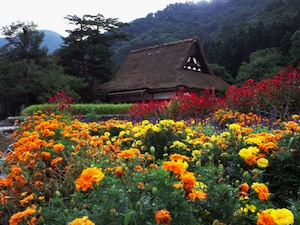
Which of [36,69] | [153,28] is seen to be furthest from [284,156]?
[153,28]

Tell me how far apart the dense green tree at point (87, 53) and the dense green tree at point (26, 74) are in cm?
240

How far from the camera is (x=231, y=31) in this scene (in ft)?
106

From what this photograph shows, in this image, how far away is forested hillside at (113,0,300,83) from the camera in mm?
24384

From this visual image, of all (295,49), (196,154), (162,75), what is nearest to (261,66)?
(295,49)

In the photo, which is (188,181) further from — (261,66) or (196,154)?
(261,66)

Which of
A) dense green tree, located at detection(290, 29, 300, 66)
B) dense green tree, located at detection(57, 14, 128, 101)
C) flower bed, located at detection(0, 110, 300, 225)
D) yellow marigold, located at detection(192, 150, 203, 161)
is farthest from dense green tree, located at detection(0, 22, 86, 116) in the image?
yellow marigold, located at detection(192, 150, 203, 161)

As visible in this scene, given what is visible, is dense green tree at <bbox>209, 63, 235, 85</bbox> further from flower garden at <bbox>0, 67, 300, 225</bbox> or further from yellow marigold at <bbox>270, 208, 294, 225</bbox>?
yellow marigold at <bbox>270, 208, 294, 225</bbox>

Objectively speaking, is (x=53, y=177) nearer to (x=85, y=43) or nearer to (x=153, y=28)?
(x=85, y=43)

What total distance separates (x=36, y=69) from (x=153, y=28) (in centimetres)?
2081

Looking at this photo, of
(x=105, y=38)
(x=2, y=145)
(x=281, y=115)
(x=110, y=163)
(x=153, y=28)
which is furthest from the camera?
(x=153, y=28)

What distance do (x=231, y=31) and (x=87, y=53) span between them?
1695cm

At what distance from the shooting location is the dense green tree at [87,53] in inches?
853

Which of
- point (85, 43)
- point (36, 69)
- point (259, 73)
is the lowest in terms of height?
point (259, 73)

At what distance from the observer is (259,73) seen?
22953mm
